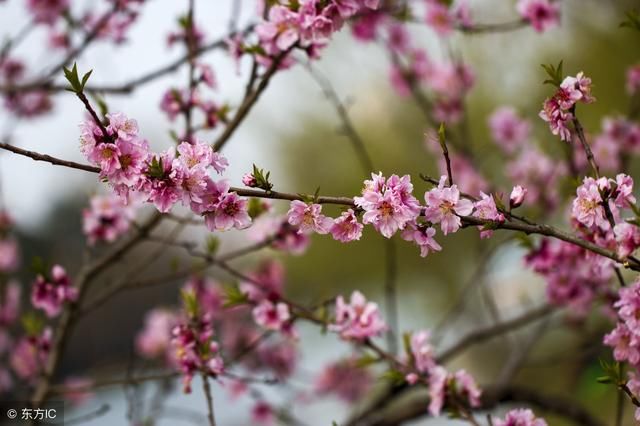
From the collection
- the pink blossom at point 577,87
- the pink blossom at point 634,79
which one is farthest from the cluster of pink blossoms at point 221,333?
the pink blossom at point 634,79

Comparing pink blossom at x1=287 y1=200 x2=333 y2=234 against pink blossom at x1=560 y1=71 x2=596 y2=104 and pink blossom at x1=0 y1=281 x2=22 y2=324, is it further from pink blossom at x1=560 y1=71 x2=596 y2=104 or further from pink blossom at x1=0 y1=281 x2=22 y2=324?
pink blossom at x1=0 y1=281 x2=22 y2=324

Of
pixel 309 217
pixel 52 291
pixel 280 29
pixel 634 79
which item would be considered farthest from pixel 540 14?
pixel 52 291

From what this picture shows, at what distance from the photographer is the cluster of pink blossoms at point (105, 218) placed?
94.2 inches

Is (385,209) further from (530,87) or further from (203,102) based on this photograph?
(530,87)

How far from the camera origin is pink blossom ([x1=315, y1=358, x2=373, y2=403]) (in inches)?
175

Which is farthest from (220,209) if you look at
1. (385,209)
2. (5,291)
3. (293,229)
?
(5,291)

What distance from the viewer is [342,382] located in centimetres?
451

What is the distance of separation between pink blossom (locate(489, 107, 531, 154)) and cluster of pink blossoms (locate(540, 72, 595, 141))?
98.6 inches

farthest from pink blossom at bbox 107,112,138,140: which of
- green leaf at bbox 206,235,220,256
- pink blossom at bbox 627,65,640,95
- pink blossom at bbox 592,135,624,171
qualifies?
pink blossom at bbox 592,135,624,171

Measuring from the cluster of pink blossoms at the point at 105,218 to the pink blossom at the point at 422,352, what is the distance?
1120mm

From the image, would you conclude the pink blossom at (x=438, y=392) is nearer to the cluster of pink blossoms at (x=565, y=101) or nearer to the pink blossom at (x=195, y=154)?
the cluster of pink blossoms at (x=565, y=101)

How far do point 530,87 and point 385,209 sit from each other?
1122 cm

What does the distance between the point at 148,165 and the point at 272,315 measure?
1013 millimetres

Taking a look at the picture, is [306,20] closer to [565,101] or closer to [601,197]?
[565,101]
